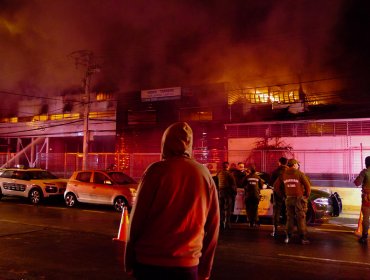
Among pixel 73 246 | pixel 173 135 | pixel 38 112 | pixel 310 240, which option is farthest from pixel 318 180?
pixel 38 112

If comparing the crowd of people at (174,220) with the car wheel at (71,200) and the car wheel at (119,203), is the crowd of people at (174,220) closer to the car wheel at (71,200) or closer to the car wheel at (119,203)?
the car wheel at (119,203)

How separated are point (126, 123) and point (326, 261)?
2333cm

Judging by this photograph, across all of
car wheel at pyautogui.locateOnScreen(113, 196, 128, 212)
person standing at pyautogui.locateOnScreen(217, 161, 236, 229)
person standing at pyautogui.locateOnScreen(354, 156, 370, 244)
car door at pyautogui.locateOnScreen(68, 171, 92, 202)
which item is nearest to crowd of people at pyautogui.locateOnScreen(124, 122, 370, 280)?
person standing at pyautogui.locateOnScreen(354, 156, 370, 244)

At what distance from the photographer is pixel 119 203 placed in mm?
12852

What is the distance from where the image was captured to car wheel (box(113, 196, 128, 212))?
1277 centimetres

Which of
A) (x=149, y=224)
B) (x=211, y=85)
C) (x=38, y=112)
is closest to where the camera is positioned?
(x=149, y=224)

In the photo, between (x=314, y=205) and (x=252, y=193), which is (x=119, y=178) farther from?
(x=314, y=205)

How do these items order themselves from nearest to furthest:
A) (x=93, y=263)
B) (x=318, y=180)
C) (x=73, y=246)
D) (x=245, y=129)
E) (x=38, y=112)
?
(x=93, y=263) → (x=73, y=246) → (x=318, y=180) → (x=245, y=129) → (x=38, y=112)

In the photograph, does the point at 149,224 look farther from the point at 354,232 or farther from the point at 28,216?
the point at 28,216

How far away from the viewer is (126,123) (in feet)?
93.7

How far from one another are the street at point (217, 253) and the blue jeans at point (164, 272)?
3230 mm

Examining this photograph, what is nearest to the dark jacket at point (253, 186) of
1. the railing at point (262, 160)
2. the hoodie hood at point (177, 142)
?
the railing at point (262, 160)

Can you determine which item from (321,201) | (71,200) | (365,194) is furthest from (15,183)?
(365,194)

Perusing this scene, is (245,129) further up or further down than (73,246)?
further up
